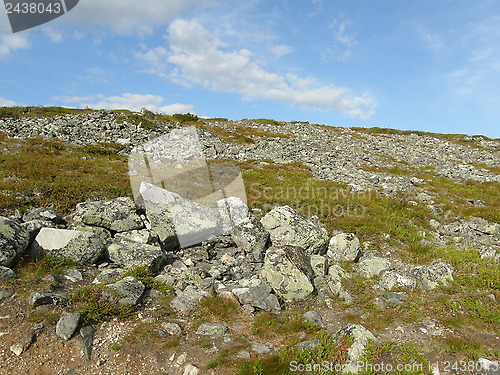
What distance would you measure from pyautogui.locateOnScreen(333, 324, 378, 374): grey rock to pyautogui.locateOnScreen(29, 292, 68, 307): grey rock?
7697 millimetres

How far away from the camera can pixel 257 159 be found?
36.9 metres

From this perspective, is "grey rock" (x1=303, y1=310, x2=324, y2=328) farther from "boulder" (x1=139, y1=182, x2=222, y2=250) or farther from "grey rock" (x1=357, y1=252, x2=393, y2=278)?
"boulder" (x1=139, y1=182, x2=222, y2=250)

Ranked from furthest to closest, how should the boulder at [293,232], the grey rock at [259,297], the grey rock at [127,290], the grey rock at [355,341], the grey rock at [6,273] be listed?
the boulder at [293,232]
the grey rock at [259,297]
the grey rock at [127,290]
the grey rock at [6,273]
the grey rock at [355,341]

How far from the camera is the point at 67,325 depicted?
7.55 m

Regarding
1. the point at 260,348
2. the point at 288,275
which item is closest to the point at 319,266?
the point at 288,275

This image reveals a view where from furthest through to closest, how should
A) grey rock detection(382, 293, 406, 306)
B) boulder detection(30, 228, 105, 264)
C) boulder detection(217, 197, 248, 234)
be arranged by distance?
1. boulder detection(217, 197, 248, 234)
2. boulder detection(30, 228, 105, 264)
3. grey rock detection(382, 293, 406, 306)

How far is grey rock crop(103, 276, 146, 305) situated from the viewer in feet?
29.2

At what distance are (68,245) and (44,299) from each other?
9.82 ft

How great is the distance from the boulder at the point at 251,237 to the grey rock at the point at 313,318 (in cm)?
372

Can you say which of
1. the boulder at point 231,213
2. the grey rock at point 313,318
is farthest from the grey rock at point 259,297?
the boulder at point 231,213

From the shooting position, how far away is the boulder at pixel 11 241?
9.25m

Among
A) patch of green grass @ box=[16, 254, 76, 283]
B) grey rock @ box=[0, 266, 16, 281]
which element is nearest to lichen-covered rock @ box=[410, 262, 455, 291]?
patch of green grass @ box=[16, 254, 76, 283]

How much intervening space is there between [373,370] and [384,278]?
16.8 ft

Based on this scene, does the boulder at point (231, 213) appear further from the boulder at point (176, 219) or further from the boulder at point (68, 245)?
the boulder at point (68, 245)
